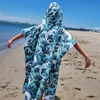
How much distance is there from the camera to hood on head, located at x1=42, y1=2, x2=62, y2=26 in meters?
1.78

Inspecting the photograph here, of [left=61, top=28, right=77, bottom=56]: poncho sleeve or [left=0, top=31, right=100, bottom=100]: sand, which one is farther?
[left=0, top=31, right=100, bottom=100]: sand

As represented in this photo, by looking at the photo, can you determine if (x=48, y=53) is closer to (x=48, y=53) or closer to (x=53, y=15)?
(x=48, y=53)

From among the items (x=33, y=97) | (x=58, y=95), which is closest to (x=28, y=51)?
(x=33, y=97)

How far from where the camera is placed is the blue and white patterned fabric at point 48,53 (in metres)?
1.74

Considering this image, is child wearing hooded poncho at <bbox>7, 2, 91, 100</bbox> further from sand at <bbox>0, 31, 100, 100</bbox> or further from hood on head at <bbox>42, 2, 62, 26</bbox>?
sand at <bbox>0, 31, 100, 100</bbox>

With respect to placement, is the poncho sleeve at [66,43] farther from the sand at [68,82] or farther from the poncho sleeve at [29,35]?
the sand at [68,82]

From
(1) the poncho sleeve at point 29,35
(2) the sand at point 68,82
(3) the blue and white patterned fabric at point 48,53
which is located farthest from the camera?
(2) the sand at point 68,82

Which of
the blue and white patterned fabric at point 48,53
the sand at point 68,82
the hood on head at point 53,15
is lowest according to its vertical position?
the sand at point 68,82

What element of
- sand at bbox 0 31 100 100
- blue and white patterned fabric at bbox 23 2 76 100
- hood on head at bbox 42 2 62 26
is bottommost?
sand at bbox 0 31 100 100

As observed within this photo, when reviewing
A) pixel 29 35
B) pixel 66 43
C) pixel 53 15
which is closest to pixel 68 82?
pixel 66 43

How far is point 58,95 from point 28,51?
56.2 inches

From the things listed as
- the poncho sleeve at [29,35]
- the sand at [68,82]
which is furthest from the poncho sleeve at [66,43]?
the sand at [68,82]

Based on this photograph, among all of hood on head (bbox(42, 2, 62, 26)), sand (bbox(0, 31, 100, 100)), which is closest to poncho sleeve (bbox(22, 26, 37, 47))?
hood on head (bbox(42, 2, 62, 26))

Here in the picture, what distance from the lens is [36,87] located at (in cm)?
179
